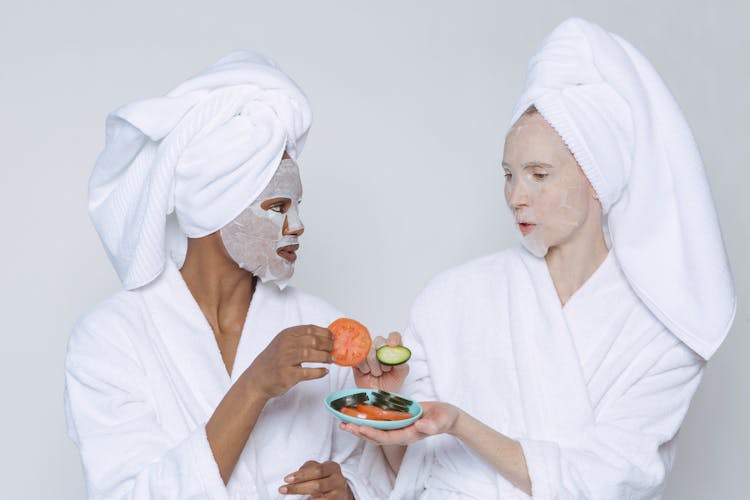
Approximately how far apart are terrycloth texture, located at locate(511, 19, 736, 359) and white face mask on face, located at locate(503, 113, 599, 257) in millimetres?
39

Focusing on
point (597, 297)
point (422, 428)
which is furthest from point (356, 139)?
point (422, 428)

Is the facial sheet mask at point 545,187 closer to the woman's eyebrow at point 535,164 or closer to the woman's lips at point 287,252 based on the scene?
the woman's eyebrow at point 535,164

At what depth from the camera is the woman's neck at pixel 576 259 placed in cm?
378

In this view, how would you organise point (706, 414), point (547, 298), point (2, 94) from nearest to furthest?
point (547, 298) → point (2, 94) → point (706, 414)

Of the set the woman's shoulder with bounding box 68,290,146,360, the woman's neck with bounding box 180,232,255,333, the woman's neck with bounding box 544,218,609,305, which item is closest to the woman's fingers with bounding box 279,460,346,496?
the woman's neck with bounding box 180,232,255,333

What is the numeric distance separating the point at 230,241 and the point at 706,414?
9.25ft

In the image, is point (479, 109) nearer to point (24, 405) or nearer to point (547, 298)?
point (547, 298)

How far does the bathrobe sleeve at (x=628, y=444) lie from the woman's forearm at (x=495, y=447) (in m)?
0.03

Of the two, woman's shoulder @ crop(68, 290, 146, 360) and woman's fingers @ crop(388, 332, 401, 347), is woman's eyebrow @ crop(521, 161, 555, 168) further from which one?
woman's shoulder @ crop(68, 290, 146, 360)

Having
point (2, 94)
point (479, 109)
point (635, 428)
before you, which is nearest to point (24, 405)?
point (2, 94)

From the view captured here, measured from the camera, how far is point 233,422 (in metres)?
3.47

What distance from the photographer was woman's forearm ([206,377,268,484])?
3.47 meters

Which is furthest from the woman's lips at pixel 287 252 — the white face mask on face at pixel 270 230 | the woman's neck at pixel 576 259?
the woman's neck at pixel 576 259

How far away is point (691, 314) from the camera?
362 centimetres
